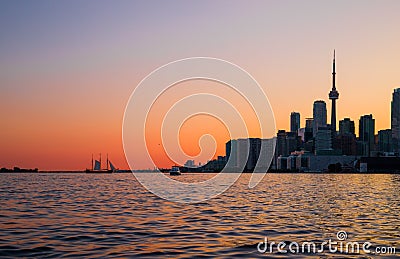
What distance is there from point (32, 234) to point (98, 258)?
9.97m

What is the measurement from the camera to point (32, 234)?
1371 inches

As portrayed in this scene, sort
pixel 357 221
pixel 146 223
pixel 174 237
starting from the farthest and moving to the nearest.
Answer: pixel 357 221
pixel 146 223
pixel 174 237

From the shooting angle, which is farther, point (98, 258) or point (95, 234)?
point (95, 234)

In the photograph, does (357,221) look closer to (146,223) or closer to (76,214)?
(146,223)

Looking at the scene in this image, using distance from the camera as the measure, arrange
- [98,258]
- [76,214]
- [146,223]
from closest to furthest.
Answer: [98,258] < [146,223] < [76,214]

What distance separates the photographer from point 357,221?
146ft

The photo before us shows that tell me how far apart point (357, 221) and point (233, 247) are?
59.8 feet

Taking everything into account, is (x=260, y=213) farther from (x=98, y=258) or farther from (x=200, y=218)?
(x=98, y=258)

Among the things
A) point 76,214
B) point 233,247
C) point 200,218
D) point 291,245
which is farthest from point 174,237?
point 76,214

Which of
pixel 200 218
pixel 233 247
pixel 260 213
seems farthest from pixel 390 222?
pixel 233 247

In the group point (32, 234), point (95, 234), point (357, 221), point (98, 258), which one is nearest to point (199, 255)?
point (98, 258)

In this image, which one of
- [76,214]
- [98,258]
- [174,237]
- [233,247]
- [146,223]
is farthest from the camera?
[76,214]

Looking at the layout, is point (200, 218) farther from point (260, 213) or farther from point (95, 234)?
point (95, 234)

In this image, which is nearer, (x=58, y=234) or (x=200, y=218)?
(x=58, y=234)
